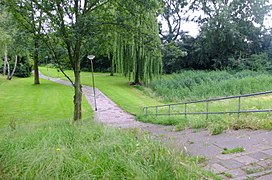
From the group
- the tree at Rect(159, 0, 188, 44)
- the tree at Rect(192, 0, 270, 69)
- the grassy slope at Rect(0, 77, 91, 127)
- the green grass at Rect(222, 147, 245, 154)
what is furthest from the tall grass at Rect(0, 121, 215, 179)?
the tree at Rect(159, 0, 188, 44)

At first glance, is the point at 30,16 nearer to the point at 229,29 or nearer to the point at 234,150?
the point at 234,150

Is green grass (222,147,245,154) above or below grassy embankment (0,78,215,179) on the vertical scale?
below

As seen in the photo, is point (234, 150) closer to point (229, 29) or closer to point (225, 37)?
point (229, 29)

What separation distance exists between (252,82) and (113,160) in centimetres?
1742

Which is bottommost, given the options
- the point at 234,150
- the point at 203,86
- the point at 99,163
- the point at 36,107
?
the point at 36,107

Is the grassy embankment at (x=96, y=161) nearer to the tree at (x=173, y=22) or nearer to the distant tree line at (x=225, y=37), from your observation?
the distant tree line at (x=225, y=37)

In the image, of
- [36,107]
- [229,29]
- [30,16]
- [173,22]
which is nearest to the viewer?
[30,16]

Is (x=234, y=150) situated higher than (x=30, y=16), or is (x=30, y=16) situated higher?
(x=30, y=16)

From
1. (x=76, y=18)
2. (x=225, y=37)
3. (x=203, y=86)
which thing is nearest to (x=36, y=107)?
(x=76, y=18)

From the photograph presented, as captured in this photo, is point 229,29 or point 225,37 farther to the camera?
point 225,37

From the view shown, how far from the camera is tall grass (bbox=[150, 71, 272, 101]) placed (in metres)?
16.5

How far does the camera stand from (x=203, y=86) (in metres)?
17.9

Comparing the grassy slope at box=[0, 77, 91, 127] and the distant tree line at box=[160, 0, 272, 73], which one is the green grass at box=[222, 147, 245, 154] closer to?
the grassy slope at box=[0, 77, 91, 127]

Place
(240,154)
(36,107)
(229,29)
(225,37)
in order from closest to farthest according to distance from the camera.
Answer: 1. (240,154)
2. (36,107)
3. (229,29)
4. (225,37)
